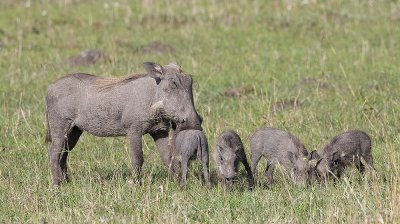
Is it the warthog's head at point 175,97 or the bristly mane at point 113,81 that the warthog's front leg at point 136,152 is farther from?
the bristly mane at point 113,81

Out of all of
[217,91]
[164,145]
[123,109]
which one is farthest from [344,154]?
[217,91]

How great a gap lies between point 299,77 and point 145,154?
14.7 feet

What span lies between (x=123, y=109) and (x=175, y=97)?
60cm

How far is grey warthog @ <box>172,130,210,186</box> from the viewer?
8367mm

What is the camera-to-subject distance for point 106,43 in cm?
1714

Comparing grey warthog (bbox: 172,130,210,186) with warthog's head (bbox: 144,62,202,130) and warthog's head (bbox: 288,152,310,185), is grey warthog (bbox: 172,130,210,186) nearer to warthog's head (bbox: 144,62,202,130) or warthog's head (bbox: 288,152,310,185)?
warthog's head (bbox: 144,62,202,130)

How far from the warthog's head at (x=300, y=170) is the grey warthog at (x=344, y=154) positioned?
136 millimetres

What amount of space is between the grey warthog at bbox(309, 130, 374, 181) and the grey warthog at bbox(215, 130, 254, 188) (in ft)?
2.33

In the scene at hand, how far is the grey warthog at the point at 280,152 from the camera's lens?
340 inches

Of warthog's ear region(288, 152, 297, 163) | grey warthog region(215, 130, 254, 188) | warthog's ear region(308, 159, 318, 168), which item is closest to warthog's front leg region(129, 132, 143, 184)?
grey warthog region(215, 130, 254, 188)

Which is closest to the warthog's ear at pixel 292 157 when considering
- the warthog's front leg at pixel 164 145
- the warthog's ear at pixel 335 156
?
the warthog's ear at pixel 335 156

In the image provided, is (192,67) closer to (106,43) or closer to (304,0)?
(106,43)

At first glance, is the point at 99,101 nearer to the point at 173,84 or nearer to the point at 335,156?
the point at 173,84

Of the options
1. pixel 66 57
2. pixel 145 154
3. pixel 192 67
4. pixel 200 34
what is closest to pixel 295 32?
pixel 200 34
